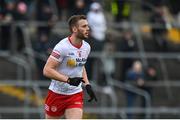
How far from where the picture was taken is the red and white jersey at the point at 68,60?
37.2 ft

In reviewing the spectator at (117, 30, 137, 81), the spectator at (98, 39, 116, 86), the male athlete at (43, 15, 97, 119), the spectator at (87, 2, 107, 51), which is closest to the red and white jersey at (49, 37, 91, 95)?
the male athlete at (43, 15, 97, 119)

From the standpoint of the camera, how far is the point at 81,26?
37.2 feet

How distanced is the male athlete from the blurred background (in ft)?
18.8

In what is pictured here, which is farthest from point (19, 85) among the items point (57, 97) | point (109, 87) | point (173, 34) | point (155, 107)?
point (57, 97)

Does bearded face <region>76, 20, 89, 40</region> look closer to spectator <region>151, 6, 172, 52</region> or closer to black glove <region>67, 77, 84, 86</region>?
black glove <region>67, 77, 84, 86</region>

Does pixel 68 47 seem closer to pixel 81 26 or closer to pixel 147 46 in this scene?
pixel 81 26

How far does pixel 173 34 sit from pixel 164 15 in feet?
3.52

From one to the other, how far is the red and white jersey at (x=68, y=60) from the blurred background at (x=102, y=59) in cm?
577

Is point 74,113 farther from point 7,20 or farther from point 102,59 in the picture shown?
point 7,20

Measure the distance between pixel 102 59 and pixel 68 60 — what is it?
710 centimetres

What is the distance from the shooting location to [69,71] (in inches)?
452

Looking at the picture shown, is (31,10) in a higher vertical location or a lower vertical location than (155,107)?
higher

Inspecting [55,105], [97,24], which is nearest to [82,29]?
[55,105]

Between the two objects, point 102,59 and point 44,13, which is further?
point 44,13
